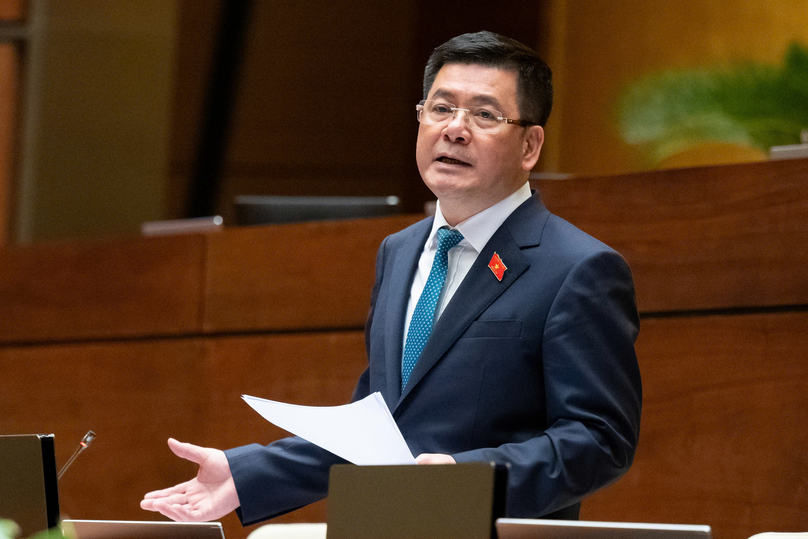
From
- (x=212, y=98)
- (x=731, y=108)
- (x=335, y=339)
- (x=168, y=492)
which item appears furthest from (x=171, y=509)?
(x=212, y=98)

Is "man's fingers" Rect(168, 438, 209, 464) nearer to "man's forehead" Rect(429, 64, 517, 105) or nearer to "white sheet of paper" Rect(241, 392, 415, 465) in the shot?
"white sheet of paper" Rect(241, 392, 415, 465)

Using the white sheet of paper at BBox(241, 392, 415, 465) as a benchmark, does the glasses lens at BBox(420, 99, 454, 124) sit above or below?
above

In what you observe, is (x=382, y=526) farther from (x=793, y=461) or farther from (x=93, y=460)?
(x=93, y=460)

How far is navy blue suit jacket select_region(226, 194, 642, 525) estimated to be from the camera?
4.67ft

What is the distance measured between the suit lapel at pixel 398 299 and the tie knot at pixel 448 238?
0.24 ft

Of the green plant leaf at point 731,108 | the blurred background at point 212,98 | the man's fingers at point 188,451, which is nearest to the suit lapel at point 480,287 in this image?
the man's fingers at point 188,451

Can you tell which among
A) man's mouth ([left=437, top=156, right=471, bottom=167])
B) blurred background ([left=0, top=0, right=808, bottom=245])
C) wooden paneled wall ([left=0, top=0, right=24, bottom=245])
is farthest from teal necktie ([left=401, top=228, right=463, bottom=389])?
wooden paneled wall ([left=0, top=0, right=24, bottom=245])

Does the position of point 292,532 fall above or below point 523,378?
below

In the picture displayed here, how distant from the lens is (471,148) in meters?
1.66

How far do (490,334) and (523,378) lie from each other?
0.28ft

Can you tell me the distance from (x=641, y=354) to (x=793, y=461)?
16.9 inches

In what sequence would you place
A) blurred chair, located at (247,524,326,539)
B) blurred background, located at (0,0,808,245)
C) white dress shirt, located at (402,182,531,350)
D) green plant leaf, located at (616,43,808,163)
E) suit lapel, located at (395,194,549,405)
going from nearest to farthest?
suit lapel, located at (395,194,549,405)
white dress shirt, located at (402,182,531,350)
blurred chair, located at (247,524,326,539)
green plant leaf, located at (616,43,808,163)
blurred background, located at (0,0,808,245)

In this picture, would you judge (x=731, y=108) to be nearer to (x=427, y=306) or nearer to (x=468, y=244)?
(x=468, y=244)

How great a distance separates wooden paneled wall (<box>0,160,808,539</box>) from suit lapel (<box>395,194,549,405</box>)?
0.89 metres
